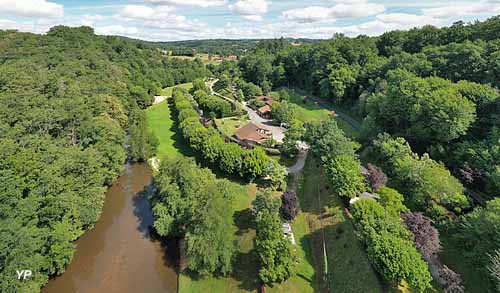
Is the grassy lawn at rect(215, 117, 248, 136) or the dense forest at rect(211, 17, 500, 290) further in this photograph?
the grassy lawn at rect(215, 117, 248, 136)

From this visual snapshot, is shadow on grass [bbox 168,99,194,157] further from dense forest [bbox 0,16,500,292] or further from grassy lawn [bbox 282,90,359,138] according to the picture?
grassy lawn [bbox 282,90,359,138]

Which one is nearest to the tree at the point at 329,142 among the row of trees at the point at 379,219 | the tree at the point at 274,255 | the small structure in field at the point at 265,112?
the row of trees at the point at 379,219

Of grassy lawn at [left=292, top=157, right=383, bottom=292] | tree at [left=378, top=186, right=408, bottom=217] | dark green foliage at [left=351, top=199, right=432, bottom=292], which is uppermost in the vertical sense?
tree at [left=378, top=186, right=408, bottom=217]

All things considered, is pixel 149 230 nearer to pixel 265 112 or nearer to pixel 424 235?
pixel 424 235

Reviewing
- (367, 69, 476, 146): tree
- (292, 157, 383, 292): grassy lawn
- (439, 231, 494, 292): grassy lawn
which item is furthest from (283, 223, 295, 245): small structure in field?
(367, 69, 476, 146): tree

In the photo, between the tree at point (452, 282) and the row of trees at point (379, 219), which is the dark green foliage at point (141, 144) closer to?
the row of trees at point (379, 219)

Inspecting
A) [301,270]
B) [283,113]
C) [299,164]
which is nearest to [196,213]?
[301,270]

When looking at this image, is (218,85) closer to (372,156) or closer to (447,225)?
(372,156)
